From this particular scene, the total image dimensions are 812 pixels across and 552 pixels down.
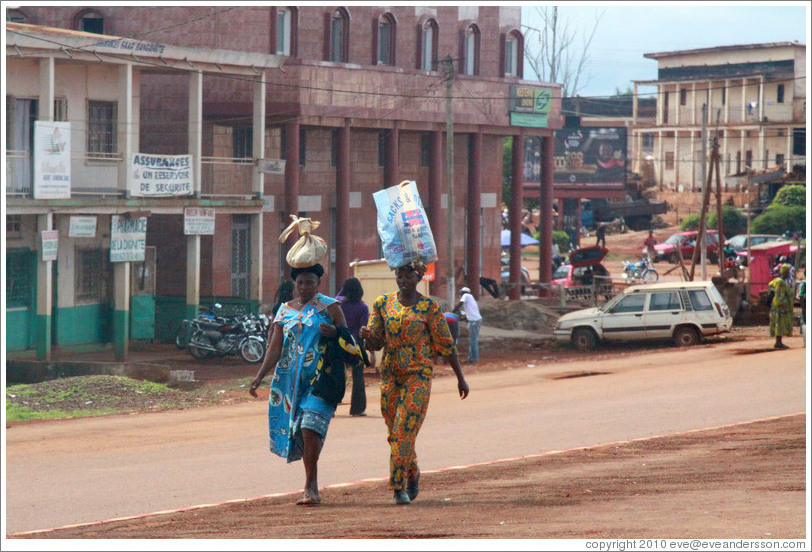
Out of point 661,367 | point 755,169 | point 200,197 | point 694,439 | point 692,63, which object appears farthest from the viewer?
point 692,63

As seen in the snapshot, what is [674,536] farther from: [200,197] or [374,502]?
[200,197]

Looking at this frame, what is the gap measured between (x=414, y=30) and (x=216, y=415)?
836 inches

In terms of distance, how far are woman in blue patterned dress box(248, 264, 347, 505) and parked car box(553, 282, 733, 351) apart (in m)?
18.9

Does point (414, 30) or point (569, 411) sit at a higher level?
point (414, 30)

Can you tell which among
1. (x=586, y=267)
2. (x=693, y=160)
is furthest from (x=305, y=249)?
(x=693, y=160)

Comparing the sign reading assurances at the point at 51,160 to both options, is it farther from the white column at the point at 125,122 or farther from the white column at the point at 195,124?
the white column at the point at 195,124

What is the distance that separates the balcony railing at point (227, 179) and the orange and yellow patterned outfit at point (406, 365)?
62.5 ft

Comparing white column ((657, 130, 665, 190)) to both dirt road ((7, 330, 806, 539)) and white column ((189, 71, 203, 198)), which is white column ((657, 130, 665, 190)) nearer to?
white column ((189, 71, 203, 198))

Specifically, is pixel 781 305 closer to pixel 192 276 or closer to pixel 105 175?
pixel 192 276

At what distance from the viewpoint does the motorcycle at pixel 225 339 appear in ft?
79.4

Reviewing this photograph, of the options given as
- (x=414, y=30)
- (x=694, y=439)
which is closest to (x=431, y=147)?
(x=414, y=30)

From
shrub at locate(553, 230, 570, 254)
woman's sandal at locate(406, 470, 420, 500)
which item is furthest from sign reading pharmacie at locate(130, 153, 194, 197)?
shrub at locate(553, 230, 570, 254)

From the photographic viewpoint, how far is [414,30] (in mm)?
35469

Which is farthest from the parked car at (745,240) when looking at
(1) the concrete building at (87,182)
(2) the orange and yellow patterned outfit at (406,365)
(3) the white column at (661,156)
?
(2) the orange and yellow patterned outfit at (406,365)
